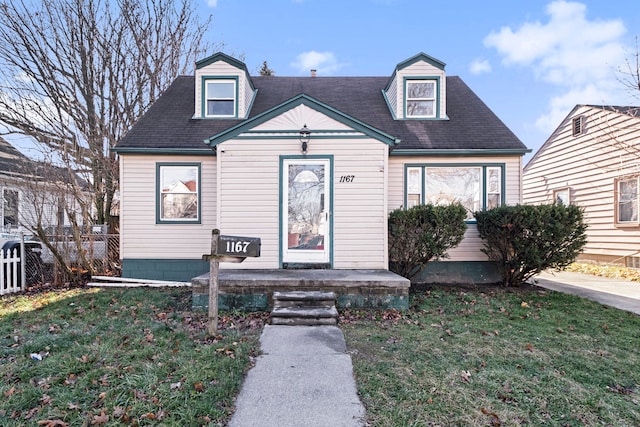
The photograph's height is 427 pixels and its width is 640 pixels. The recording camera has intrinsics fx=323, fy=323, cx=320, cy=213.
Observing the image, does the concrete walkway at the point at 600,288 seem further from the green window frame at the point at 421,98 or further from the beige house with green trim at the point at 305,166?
the green window frame at the point at 421,98

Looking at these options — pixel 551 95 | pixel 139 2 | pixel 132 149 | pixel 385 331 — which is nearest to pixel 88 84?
pixel 139 2

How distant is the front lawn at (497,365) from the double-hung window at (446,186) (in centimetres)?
310

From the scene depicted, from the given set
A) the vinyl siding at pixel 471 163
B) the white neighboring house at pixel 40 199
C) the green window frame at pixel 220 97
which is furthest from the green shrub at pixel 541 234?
the white neighboring house at pixel 40 199

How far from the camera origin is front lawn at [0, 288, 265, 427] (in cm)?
245

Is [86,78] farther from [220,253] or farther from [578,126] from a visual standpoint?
[578,126]

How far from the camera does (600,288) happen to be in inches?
296

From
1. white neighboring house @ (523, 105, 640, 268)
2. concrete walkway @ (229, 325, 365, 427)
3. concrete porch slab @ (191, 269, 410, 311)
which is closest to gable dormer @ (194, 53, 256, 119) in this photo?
concrete porch slab @ (191, 269, 410, 311)

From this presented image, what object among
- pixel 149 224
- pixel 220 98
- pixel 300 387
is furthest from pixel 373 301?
pixel 220 98

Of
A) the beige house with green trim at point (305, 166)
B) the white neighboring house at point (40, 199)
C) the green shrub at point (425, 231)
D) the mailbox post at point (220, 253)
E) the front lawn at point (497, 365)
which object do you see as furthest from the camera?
the white neighboring house at point (40, 199)

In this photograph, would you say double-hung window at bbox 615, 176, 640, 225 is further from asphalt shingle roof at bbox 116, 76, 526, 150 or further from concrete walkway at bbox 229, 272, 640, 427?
concrete walkway at bbox 229, 272, 640, 427

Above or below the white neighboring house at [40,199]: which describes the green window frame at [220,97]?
above

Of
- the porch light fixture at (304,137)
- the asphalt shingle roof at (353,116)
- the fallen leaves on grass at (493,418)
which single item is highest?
the asphalt shingle roof at (353,116)

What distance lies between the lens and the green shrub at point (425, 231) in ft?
21.4

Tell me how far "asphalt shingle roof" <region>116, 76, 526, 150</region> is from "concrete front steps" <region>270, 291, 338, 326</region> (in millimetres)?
4634
